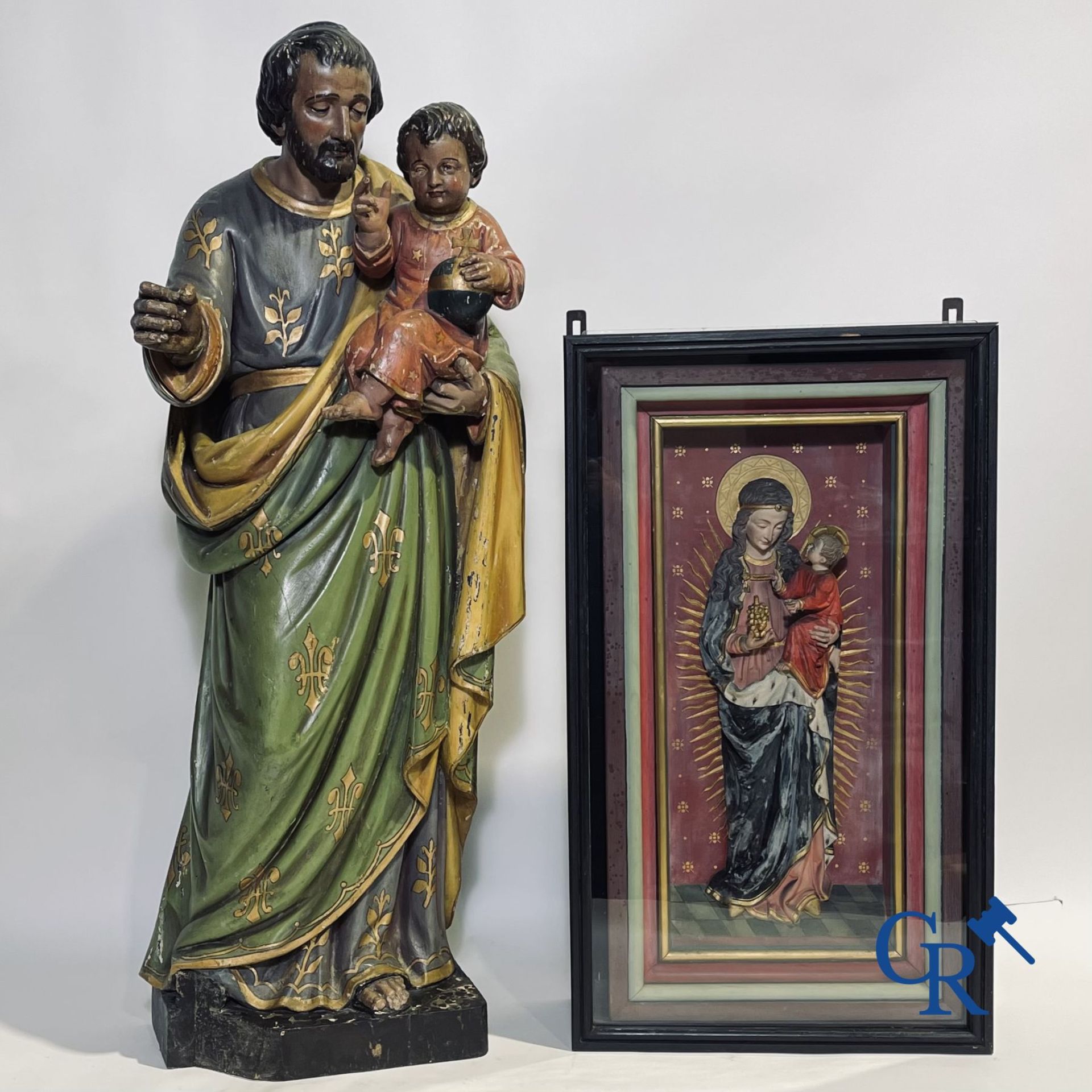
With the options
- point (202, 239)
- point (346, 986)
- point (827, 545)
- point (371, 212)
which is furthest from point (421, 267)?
point (346, 986)

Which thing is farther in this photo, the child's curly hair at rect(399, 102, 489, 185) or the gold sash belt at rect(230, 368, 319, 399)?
the gold sash belt at rect(230, 368, 319, 399)

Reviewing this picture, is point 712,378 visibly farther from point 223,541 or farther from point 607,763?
point 223,541

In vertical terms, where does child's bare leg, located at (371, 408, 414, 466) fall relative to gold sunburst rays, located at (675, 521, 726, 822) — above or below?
above

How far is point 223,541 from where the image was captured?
9.09ft

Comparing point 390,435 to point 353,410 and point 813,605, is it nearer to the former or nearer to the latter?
point 353,410

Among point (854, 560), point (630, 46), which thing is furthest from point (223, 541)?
point (630, 46)

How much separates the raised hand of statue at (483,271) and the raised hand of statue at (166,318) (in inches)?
15.3

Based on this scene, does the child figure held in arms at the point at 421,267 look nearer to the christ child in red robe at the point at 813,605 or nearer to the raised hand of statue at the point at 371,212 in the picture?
the raised hand of statue at the point at 371,212

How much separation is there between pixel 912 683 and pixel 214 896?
1.09 metres

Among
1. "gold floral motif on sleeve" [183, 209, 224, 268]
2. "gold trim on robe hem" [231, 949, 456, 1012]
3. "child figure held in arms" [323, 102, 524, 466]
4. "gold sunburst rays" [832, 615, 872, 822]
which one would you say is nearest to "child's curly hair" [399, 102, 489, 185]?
"child figure held in arms" [323, 102, 524, 466]

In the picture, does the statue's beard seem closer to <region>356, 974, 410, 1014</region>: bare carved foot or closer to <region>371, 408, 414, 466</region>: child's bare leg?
<region>371, 408, 414, 466</region>: child's bare leg

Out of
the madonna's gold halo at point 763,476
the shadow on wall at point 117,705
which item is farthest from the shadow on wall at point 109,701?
the madonna's gold halo at point 763,476

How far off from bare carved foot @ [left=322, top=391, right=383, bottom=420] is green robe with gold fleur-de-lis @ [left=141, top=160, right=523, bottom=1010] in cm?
3

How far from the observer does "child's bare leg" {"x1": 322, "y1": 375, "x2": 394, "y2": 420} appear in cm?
270
